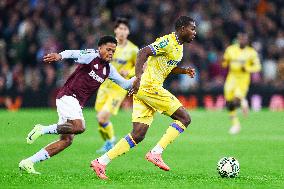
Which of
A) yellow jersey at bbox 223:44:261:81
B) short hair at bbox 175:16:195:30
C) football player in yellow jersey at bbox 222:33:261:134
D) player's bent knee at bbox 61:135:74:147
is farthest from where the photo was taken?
yellow jersey at bbox 223:44:261:81

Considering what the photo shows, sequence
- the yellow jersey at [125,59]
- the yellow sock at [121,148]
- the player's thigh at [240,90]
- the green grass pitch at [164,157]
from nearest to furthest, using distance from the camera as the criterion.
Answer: the green grass pitch at [164,157] → the yellow sock at [121,148] → the yellow jersey at [125,59] → the player's thigh at [240,90]

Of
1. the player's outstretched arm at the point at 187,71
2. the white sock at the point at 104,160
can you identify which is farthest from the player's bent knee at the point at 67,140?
the player's outstretched arm at the point at 187,71

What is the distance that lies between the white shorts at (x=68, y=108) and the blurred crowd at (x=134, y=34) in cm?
1581

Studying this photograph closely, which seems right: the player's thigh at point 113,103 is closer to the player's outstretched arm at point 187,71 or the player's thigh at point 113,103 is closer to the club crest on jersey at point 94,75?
the player's outstretched arm at point 187,71

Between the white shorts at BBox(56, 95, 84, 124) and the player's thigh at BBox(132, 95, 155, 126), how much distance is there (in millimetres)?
785

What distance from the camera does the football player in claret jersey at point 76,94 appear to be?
11.7 meters

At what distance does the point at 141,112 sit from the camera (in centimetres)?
1204

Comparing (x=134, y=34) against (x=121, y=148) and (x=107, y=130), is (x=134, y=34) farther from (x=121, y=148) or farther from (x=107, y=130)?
(x=121, y=148)

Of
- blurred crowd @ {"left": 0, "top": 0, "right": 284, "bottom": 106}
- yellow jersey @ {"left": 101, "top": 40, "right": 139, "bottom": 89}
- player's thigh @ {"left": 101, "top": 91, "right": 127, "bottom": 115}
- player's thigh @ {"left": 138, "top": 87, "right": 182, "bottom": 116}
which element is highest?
blurred crowd @ {"left": 0, "top": 0, "right": 284, "bottom": 106}

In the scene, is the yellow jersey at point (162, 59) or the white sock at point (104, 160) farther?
the yellow jersey at point (162, 59)

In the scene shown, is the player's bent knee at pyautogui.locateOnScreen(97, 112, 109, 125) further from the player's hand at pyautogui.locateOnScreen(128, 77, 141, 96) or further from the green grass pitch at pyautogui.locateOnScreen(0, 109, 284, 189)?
the player's hand at pyautogui.locateOnScreen(128, 77, 141, 96)

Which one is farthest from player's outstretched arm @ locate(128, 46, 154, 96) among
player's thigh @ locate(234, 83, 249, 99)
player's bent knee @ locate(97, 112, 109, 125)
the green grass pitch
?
player's thigh @ locate(234, 83, 249, 99)

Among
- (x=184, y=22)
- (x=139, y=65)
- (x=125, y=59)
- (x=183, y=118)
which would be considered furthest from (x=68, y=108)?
(x=125, y=59)

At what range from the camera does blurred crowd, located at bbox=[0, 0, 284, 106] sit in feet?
93.4
